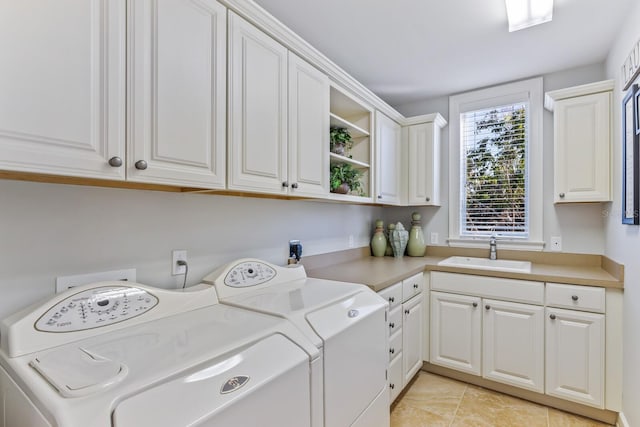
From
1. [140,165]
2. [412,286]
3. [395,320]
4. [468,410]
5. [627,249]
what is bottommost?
[468,410]

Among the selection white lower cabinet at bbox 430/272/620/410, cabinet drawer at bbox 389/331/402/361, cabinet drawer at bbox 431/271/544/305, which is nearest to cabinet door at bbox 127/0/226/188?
cabinet drawer at bbox 389/331/402/361

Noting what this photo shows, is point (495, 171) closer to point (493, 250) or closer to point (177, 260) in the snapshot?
point (493, 250)

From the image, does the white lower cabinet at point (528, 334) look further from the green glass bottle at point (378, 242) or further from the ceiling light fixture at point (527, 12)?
the ceiling light fixture at point (527, 12)

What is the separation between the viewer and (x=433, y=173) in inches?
113

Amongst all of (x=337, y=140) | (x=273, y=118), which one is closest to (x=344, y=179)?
(x=337, y=140)

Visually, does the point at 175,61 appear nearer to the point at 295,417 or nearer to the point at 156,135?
the point at 156,135

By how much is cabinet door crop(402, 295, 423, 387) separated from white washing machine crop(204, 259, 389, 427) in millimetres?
592

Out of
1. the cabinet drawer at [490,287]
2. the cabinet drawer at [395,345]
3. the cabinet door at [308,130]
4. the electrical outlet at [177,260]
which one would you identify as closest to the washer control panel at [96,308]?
the electrical outlet at [177,260]

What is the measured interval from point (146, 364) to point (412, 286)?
1836 millimetres

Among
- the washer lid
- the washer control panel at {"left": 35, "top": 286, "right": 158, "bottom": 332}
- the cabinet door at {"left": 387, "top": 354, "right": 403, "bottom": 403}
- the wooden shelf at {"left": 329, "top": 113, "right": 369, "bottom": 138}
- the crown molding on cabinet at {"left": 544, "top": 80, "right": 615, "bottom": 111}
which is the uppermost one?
the crown molding on cabinet at {"left": 544, "top": 80, "right": 615, "bottom": 111}

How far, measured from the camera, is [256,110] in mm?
1453

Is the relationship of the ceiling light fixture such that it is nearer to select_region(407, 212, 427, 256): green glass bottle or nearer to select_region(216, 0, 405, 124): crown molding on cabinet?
select_region(216, 0, 405, 124): crown molding on cabinet

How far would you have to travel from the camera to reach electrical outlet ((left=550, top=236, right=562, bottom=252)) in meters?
2.49

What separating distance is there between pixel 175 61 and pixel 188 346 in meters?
0.96
